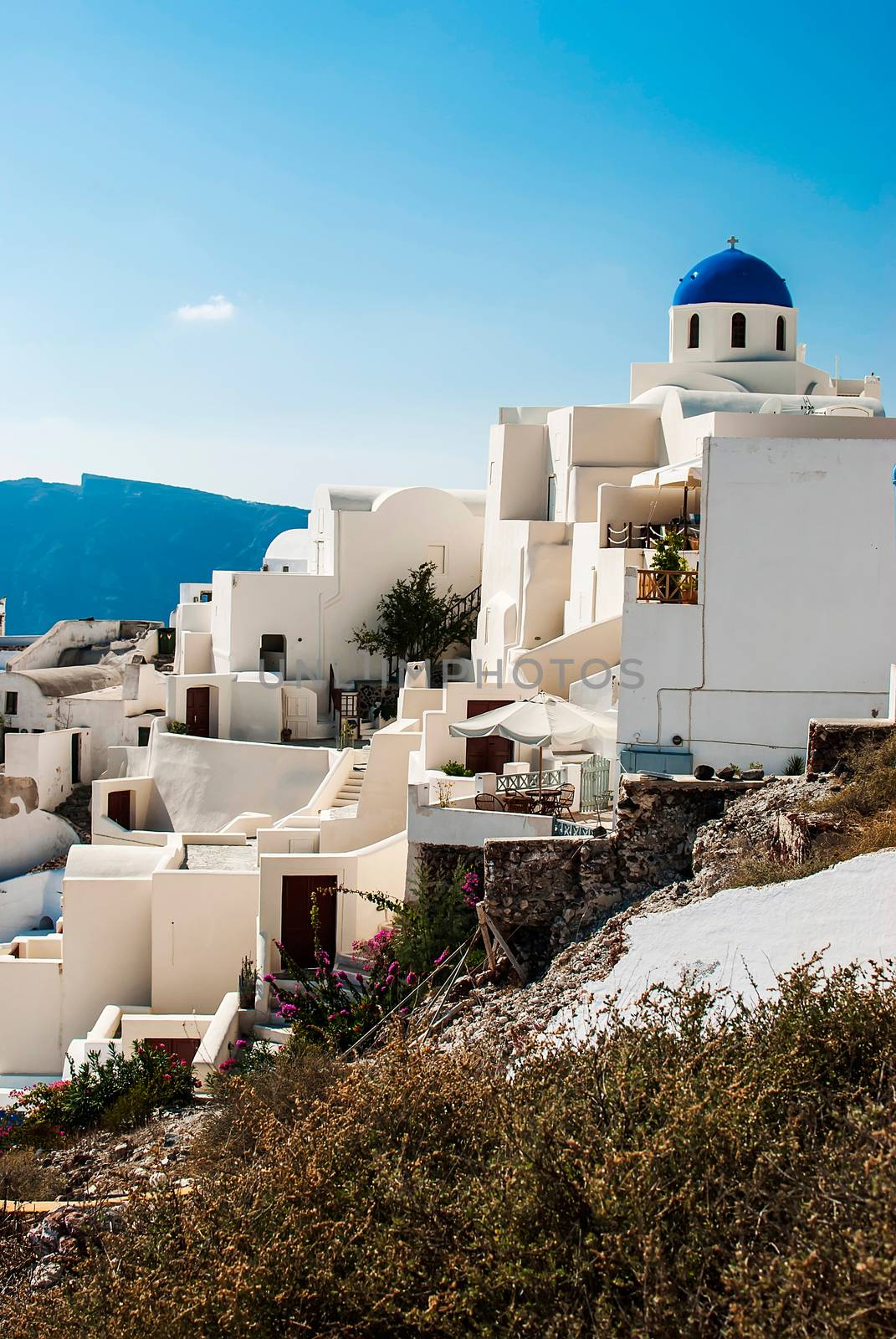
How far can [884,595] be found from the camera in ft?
37.2

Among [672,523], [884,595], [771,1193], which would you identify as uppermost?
[672,523]

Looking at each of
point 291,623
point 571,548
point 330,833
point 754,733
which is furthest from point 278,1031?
point 291,623

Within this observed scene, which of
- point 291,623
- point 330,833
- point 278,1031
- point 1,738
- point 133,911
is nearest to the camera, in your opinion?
point 278,1031

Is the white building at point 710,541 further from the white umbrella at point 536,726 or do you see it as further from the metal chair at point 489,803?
the metal chair at point 489,803

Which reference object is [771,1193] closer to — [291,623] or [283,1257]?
[283,1257]

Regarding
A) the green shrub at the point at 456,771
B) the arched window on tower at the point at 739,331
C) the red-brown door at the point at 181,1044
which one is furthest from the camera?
the arched window on tower at the point at 739,331

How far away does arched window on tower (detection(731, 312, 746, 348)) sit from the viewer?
22797mm

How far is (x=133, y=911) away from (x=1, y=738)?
47.4 feet

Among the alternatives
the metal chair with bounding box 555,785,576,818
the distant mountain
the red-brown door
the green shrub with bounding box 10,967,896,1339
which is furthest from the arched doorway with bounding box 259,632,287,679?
the distant mountain

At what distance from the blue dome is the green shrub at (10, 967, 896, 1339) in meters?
19.8

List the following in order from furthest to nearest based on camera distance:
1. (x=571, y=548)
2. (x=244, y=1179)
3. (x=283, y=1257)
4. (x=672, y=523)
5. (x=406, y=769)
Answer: (x=571, y=548)
(x=672, y=523)
(x=406, y=769)
(x=244, y=1179)
(x=283, y=1257)

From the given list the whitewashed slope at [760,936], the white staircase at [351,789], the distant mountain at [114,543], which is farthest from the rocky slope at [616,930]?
the distant mountain at [114,543]

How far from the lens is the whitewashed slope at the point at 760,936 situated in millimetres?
6793

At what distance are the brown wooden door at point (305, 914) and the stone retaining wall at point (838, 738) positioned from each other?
516 cm
